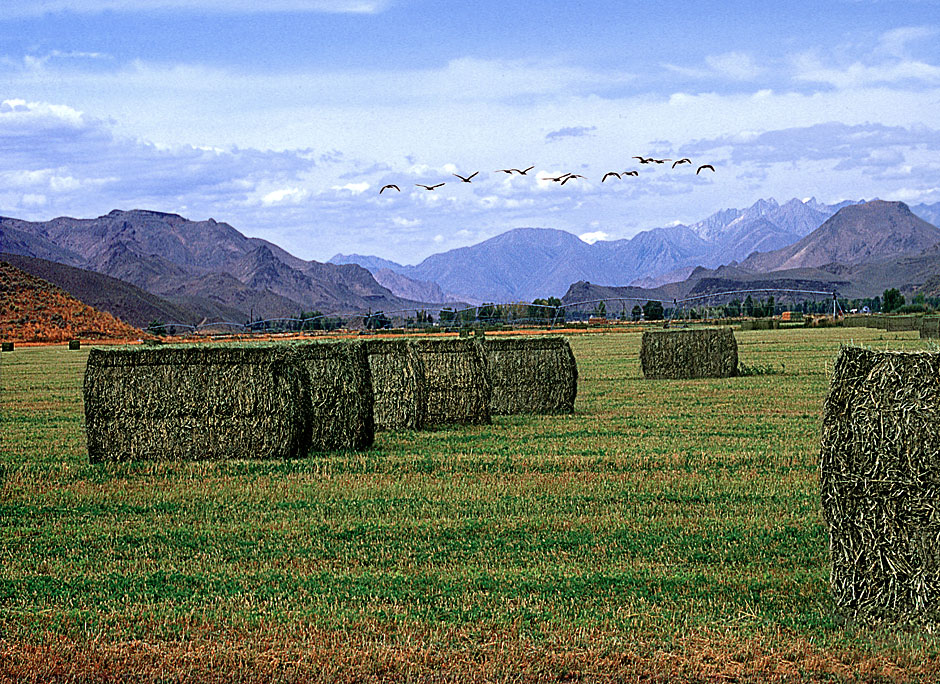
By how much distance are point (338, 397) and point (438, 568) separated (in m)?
7.09

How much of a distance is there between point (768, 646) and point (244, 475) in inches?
324

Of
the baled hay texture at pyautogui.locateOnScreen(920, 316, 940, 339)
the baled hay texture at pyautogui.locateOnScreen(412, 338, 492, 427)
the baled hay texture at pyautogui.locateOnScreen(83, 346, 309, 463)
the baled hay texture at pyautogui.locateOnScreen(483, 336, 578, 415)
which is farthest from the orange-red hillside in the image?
the baled hay texture at pyautogui.locateOnScreen(83, 346, 309, 463)

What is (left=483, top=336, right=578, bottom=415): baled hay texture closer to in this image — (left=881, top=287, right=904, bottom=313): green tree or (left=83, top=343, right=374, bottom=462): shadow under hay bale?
(left=83, top=343, right=374, bottom=462): shadow under hay bale

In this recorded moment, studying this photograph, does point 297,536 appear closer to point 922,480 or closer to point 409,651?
point 409,651

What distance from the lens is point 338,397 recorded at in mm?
15844

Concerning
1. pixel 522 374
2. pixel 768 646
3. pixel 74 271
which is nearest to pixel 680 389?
pixel 522 374

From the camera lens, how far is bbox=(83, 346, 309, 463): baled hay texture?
1491cm

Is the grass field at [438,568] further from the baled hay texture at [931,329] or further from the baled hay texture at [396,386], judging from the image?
the baled hay texture at [931,329]

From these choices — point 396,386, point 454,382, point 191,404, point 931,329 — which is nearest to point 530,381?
point 454,382

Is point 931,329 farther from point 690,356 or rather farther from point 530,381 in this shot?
point 530,381

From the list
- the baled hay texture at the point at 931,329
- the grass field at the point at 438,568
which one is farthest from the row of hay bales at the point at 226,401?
the baled hay texture at the point at 931,329

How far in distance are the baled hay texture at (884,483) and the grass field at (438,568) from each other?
28 cm

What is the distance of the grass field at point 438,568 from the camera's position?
22.5ft

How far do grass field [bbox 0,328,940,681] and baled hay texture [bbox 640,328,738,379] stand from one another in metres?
17.1
